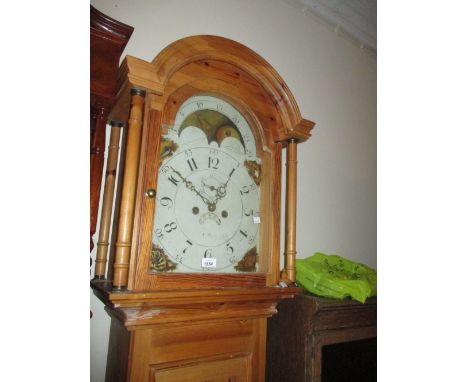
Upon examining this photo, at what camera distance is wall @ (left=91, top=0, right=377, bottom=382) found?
1280mm

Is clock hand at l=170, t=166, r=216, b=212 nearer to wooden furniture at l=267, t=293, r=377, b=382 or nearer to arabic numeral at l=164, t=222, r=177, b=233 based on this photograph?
arabic numeral at l=164, t=222, r=177, b=233

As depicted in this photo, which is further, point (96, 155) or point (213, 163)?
point (213, 163)

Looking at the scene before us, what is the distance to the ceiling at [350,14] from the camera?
1.74 meters

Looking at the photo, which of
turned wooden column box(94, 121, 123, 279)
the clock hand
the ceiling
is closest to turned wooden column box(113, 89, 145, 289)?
the clock hand

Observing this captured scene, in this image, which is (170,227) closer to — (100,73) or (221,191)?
(221,191)

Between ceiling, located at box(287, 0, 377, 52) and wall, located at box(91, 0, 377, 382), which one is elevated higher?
ceiling, located at box(287, 0, 377, 52)

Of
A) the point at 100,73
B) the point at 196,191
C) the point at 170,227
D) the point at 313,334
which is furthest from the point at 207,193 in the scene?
the point at 313,334

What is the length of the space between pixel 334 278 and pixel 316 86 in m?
1.17

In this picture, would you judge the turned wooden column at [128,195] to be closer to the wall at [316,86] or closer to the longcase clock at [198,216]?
the longcase clock at [198,216]

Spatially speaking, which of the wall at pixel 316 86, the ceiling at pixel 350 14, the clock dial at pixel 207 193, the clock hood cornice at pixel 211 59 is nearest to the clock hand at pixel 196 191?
the clock dial at pixel 207 193

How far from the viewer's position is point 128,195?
28.2 inches

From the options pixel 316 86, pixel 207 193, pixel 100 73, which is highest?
pixel 316 86

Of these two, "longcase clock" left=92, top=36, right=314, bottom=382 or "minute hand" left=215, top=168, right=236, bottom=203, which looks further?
"minute hand" left=215, top=168, right=236, bottom=203
